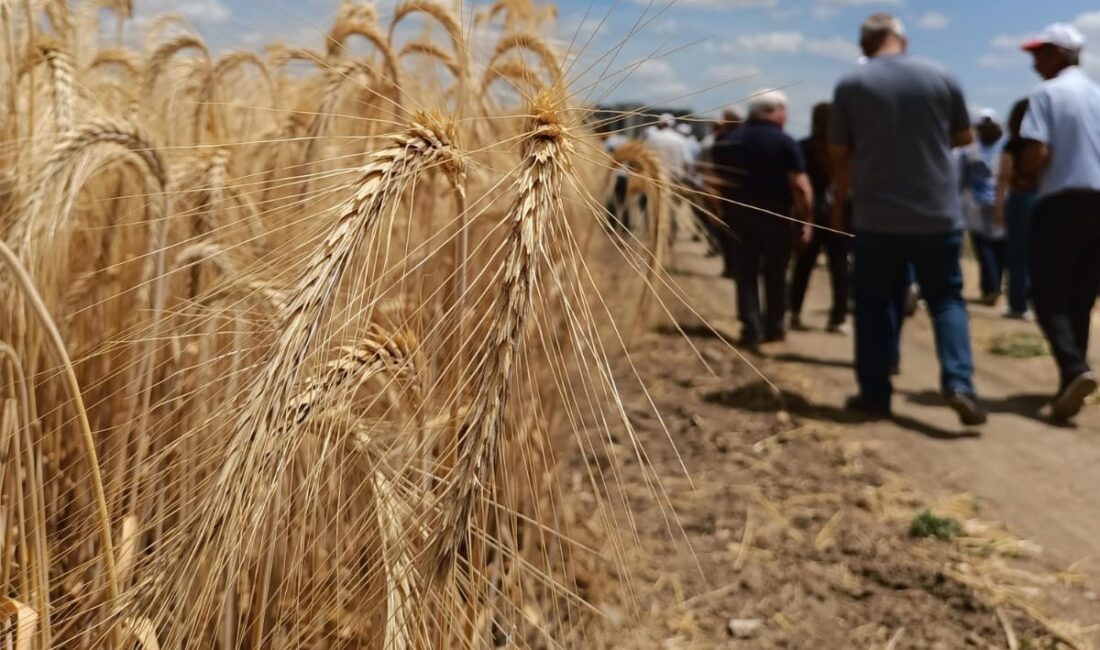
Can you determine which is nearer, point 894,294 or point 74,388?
point 74,388

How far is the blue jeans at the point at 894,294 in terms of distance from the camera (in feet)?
14.1

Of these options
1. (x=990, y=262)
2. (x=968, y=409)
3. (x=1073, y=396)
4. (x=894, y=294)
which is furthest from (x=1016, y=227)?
(x=968, y=409)

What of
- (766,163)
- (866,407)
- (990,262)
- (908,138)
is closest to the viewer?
(908,138)

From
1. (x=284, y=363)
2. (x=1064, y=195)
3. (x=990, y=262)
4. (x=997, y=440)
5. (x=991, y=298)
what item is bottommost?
(x=991, y=298)

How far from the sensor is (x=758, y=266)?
6.40 meters

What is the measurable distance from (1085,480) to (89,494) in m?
3.81

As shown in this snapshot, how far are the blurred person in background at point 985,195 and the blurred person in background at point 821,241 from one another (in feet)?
6.95

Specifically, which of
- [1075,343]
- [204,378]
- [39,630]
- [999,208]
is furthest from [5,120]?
[999,208]

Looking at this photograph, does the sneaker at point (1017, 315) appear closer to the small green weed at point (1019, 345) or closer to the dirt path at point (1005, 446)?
the small green weed at point (1019, 345)

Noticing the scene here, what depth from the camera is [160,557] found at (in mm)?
965

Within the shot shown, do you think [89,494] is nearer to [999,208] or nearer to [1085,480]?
[1085,480]

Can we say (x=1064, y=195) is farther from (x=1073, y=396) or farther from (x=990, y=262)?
(x=990, y=262)

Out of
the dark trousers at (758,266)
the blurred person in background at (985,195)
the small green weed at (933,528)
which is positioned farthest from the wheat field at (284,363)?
the blurred person in background at (985,195)

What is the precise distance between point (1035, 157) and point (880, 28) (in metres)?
1.03
